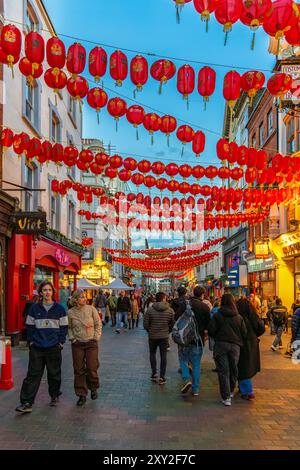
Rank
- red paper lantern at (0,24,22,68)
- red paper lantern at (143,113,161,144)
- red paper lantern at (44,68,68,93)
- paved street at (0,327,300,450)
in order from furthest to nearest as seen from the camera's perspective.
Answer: red paper lantern at (143,113,161,144)
red paper lantern at (44,68,68,93)
red paper lantern at (0,24,22,68)
paved street at (0,327,300,450)

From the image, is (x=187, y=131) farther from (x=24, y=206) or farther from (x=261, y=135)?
(x=261, y=135)

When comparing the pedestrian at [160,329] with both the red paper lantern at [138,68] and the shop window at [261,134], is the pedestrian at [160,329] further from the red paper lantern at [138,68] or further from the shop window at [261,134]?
the shop window at [261,134]

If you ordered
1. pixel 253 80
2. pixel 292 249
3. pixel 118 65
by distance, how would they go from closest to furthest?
1. pixel 118 65
2. pixel 253 80
3. pixel 292 249

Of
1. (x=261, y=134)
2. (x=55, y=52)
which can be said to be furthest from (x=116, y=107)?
(x=261, y=134)

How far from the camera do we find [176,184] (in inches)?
637

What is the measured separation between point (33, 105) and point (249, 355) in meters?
13.4

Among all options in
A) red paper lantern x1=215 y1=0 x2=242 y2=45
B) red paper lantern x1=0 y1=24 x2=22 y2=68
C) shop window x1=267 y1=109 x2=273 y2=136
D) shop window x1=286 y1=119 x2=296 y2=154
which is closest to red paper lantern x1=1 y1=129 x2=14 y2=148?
red paper lantern x1=0 y1=24 x2=22 y2=68

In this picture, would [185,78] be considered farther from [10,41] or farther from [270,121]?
[270,121]

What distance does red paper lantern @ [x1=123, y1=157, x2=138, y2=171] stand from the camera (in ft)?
44.8

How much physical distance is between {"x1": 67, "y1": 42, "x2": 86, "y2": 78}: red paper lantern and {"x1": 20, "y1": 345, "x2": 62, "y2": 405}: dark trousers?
5.03 m

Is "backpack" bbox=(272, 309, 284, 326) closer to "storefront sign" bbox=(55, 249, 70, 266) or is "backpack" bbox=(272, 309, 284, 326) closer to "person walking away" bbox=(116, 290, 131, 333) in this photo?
"person walking away" bbox=(116, 290, 131, 333)

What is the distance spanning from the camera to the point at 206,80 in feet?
29.0
